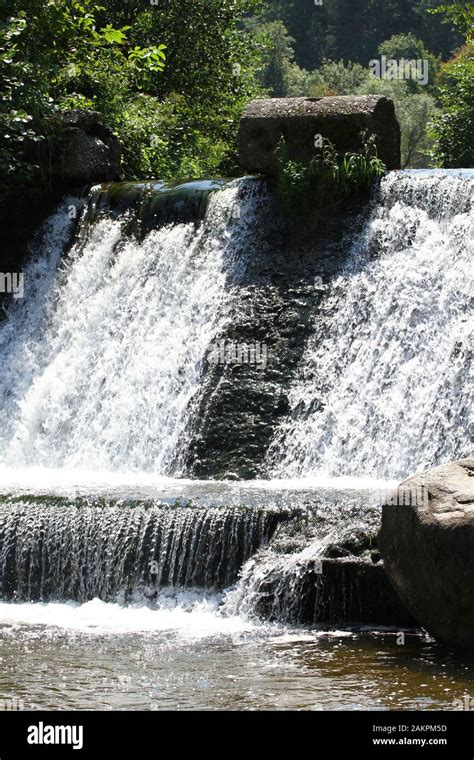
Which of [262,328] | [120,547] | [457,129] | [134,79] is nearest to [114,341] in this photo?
[262,328]

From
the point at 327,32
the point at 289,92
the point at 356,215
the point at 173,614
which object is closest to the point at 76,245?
the point at 356,215

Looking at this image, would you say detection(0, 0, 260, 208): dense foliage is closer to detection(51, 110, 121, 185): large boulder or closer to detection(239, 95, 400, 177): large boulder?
detection(51, 110, 121, 185): large boulder

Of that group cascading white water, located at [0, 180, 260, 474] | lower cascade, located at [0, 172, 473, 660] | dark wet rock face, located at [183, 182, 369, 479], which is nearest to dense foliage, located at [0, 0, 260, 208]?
lower cascade, located at [0, 172, 473, 660]

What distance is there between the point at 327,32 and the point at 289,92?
9.08 meters

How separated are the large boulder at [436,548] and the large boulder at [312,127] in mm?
7229

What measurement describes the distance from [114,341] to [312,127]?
3.38 metres

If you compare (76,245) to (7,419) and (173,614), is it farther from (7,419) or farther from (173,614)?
(173,614)

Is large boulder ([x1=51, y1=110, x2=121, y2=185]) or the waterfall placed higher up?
large boulder ([x1=51, y1=110, x2=121, y2=185])

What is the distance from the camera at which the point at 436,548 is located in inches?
315

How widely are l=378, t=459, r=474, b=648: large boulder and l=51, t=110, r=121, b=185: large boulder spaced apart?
31.6 ft

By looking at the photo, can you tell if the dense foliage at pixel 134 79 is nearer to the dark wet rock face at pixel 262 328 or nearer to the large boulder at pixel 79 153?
the large boulder at pixel 79 153

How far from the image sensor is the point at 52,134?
55.3 ft

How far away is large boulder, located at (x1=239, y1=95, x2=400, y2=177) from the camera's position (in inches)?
587

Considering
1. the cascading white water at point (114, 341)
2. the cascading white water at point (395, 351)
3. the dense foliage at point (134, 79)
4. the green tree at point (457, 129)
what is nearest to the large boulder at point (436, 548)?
the cascading white water at point (395, 351)
